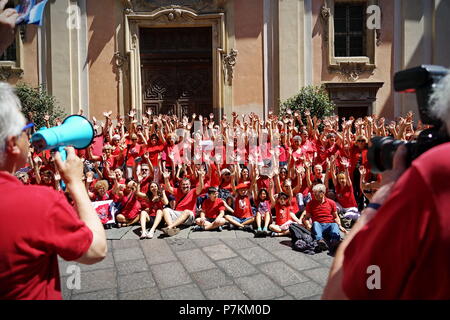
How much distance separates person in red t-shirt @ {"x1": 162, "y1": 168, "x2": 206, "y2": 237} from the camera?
225 inches

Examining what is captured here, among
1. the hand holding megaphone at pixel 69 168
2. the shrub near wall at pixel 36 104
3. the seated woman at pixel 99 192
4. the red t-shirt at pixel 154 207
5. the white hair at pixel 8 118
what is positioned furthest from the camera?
the shrub near wall at pixel 36 104

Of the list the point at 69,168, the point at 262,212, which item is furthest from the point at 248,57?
the point at 69,168

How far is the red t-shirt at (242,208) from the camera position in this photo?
19.6 ft

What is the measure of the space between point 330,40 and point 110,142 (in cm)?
966

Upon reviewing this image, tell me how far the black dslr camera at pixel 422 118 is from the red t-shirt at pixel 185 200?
16.5ft

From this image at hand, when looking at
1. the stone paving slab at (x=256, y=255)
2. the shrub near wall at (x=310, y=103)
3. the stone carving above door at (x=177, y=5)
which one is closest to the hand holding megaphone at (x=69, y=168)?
the stone paving slab at (x=256, y=255)

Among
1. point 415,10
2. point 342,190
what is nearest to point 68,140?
point 342,190

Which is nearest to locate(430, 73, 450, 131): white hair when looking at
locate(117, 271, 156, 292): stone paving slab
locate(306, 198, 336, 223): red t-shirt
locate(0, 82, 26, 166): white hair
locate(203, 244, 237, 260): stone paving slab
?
locate(0, 82, 26, 166): white hair

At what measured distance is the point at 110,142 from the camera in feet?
25.8

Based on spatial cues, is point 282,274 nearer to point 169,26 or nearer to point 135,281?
point 135,281

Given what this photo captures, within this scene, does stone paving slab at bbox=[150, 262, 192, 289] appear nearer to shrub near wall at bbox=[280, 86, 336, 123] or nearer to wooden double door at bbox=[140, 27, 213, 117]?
shrub near wall at bbox=[280, 86, 336, 123]

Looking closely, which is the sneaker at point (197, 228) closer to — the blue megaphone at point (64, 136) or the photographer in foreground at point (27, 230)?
the blue megaphone at point (64, 136)

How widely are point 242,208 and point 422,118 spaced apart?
495cm
